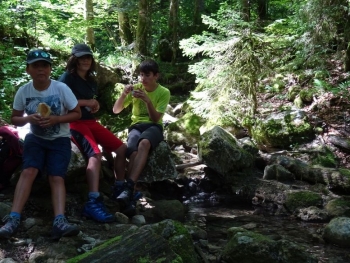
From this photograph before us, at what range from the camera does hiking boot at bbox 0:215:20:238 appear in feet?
10.5

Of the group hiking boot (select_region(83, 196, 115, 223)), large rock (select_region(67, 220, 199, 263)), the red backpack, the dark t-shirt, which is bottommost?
hiking boot (select_region(83, 196, 115, 223))

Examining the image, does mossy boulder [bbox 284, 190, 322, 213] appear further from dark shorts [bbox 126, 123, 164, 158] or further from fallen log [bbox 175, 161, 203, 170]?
dark shorts [bbox 126, 123, 164, 158]

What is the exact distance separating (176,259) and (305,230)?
2.85 metres

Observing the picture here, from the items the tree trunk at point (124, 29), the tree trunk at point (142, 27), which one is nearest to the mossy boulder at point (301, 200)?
the tree trunk at point (142, 27)

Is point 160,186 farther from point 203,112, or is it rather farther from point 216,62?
point 216,62

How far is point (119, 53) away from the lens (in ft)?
38.7

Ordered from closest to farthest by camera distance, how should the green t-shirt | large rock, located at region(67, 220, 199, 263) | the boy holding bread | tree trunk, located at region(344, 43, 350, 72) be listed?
large rock, located at region(67, 220, 199, 263) < the boy holding bread < the green t-shirt < tree trunk, located at region(344, 43, 350, 72)

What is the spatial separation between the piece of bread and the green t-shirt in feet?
5.58

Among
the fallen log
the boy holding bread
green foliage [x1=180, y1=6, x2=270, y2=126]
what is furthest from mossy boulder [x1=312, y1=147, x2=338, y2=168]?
the boy holding bread

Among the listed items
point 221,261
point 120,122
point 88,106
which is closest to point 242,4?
point 120,122

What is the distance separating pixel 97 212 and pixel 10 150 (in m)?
1.21

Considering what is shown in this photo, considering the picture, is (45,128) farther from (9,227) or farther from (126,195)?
(126,195)

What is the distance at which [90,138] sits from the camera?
451 cm

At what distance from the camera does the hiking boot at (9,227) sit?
3213mm
